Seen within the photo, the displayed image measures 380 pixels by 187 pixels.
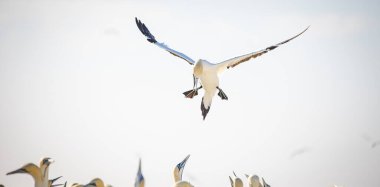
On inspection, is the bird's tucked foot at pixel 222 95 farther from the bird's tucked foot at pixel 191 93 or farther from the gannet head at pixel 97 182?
the gannet head at pixel 97 182

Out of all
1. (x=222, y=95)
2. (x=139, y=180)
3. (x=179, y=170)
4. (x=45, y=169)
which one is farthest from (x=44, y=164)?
(x=222, y=95)

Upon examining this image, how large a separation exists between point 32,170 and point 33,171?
39 millimetres

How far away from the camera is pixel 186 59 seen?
18.4 m

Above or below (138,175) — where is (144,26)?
above

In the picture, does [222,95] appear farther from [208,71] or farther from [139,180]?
[139,180]

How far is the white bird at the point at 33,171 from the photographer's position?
19984mm

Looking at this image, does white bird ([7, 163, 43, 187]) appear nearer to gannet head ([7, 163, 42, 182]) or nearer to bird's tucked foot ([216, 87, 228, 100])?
gannet head ([7, 163, 42, 182])

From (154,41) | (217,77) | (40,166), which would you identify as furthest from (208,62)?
(40,166)

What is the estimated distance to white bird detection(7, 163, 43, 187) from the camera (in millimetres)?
19984

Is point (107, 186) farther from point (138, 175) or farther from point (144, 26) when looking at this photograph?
point (144, 26)

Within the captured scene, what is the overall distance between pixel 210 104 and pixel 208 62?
1019 mm

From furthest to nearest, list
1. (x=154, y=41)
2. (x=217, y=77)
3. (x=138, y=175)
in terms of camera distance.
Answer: (x=154, y=41) → (x=217, y=77) → (x=138, y=175)

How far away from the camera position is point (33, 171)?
2009cm

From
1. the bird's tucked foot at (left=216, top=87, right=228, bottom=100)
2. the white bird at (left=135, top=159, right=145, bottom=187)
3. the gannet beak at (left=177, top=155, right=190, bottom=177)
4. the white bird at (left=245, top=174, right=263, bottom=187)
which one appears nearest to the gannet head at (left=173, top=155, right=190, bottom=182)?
the gannet beak at (left=177, top=155, right=190, bottom=177)
